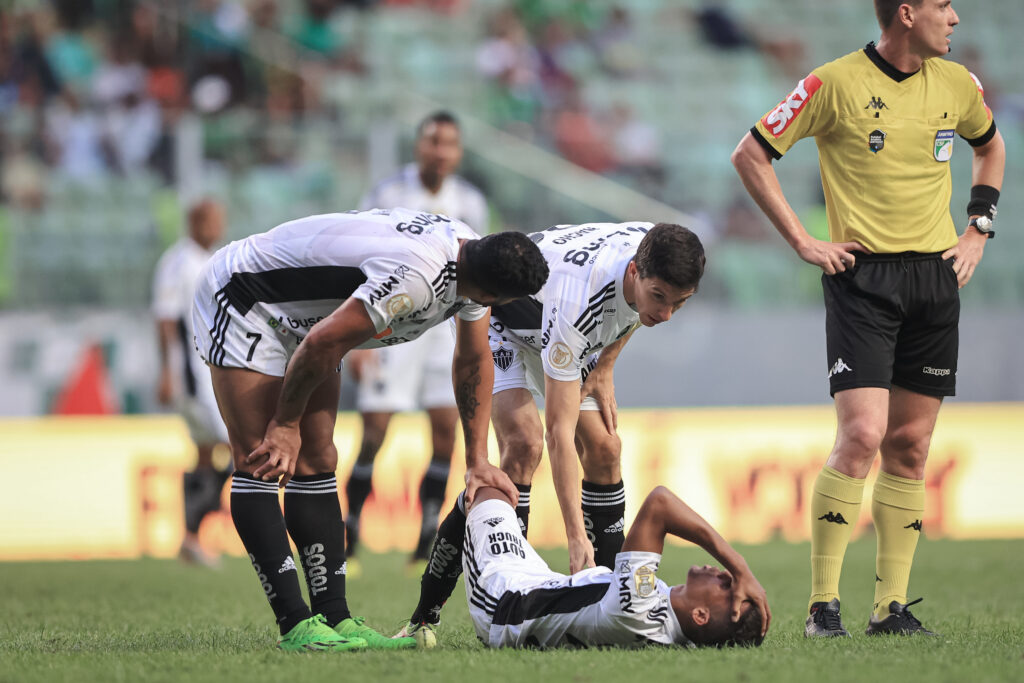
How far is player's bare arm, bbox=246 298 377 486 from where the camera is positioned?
4570 millimetres

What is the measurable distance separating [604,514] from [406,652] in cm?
158

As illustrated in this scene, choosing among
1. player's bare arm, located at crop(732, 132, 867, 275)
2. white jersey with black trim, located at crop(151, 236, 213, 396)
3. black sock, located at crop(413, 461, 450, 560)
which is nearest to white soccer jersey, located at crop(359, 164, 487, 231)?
black sock, located at crop(413, 461, 450, 560)

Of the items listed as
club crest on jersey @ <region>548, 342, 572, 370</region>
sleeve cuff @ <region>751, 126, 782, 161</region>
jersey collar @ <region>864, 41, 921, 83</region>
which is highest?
jersey collar @ <region>864, 41, 921, 83</region>

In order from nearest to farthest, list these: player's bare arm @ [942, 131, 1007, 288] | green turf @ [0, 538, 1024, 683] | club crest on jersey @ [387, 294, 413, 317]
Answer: green turf @ [0, 538, 1024, 683], club crest on jersey @ [387, 294, 413, 317], player's bare arm @ [942, 131, 1007, 288]

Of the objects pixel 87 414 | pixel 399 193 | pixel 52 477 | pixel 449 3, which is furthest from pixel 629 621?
pixel 449 3

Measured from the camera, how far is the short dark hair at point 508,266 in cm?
458

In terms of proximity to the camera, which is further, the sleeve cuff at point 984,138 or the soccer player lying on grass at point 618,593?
the sleeve cuff at point 984,138

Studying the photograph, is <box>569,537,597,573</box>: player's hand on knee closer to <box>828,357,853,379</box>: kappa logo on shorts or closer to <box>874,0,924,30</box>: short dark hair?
<box>828,357,853,379</box>: kappa logo on shorts

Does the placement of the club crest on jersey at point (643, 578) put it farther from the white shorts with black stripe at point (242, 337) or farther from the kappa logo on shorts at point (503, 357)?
the kappa logo on shorts at point (503, 357)

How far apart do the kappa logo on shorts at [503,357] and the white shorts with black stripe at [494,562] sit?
1144 millimetres

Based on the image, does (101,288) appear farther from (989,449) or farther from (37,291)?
(989,449)

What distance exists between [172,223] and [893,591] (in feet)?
30.2

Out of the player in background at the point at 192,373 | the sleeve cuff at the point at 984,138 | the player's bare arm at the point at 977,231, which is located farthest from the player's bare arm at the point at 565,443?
the player in background at the point at 192,373

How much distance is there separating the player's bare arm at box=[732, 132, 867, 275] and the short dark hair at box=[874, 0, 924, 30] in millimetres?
739
